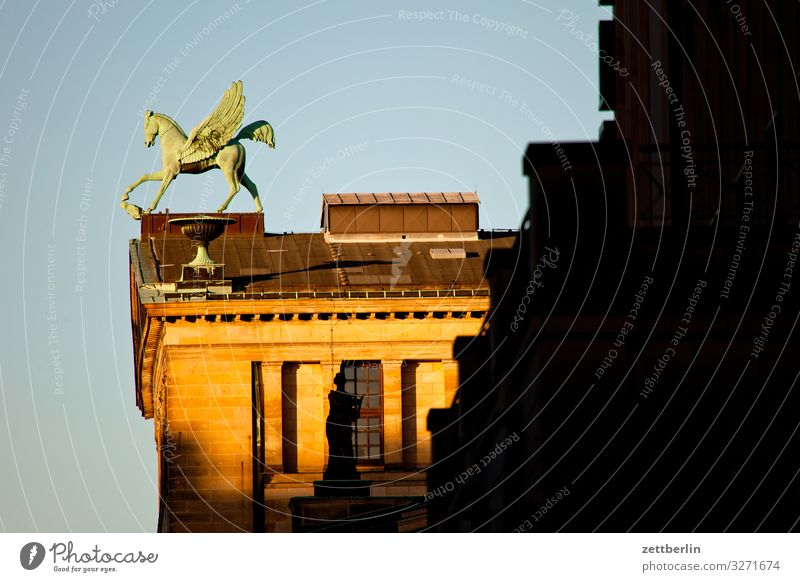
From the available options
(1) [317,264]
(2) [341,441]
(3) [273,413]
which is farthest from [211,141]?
(2) [341,441]

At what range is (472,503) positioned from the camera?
65688mm

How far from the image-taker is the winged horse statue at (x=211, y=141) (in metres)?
95.5

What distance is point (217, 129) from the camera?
9712 cm

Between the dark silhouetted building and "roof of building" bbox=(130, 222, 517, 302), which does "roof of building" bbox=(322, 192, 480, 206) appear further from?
the dark silhouetted building

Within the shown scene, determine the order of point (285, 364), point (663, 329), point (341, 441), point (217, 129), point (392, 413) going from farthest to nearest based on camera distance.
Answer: point (217, 129), point (392, 413), point (285, 364), point (341, 441), point (663, 329)

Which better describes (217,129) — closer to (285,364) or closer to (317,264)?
(317,264)

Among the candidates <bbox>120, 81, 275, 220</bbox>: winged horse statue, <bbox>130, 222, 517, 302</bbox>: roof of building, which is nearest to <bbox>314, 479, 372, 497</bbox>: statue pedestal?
<bbox>130, 222, 517, 302</bbox>: roof of building

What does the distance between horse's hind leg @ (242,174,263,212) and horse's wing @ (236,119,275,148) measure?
2.01 m

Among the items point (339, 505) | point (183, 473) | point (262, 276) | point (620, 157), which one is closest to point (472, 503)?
point (339, 505)

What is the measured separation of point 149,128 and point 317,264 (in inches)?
376

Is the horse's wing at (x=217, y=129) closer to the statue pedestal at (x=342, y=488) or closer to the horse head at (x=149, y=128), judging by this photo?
the horse head at (x=149, y=128)

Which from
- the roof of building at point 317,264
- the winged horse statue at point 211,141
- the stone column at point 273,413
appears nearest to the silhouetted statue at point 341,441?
the stone column at point 273,413

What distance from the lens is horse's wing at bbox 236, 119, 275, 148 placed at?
320ft

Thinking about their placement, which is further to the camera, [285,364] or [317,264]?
[317,264]
